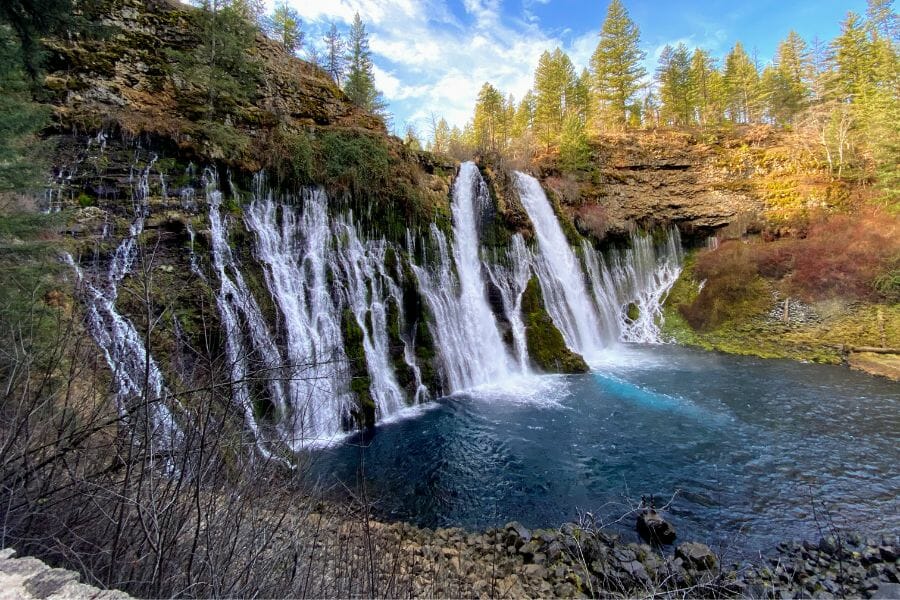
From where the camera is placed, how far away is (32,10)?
512cm

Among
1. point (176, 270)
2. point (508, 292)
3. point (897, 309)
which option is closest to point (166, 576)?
point (176, 270)

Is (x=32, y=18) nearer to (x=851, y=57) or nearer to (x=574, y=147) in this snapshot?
(x=574, y=147)

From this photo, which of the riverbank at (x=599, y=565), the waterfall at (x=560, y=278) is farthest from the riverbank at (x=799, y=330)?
the riverbank at (x=599, y=565)

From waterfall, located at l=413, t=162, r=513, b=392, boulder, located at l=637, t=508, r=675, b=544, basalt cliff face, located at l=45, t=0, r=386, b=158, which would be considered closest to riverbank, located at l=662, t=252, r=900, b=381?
waterfall, located at l=413, t=162, r=513, b=392

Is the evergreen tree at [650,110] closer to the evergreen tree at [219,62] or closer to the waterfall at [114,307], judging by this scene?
the evergreen tree at [219,62]

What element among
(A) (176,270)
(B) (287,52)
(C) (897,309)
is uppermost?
(B) (287,52)

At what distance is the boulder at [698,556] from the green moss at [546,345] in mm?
8995

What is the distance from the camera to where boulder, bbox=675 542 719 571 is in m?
4.95

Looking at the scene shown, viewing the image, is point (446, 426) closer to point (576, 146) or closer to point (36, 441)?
point (36, 441)

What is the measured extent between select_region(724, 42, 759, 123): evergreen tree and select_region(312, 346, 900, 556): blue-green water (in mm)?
32831

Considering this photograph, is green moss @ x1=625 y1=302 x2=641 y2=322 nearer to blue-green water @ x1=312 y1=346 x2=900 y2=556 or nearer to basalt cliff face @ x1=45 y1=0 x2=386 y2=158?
blue-green water @ x1=312 y1=346 x2=900 y2=556

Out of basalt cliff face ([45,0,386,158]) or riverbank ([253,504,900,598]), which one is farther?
basalt cliff face ([45,0,386,158])

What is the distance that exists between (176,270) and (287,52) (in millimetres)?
12821

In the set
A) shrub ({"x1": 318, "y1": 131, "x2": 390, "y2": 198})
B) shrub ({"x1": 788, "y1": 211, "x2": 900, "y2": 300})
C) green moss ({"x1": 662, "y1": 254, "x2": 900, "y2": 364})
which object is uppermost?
shrub ({"x1": 318, "y1": 131, "x2": 390, "y2": 198})
